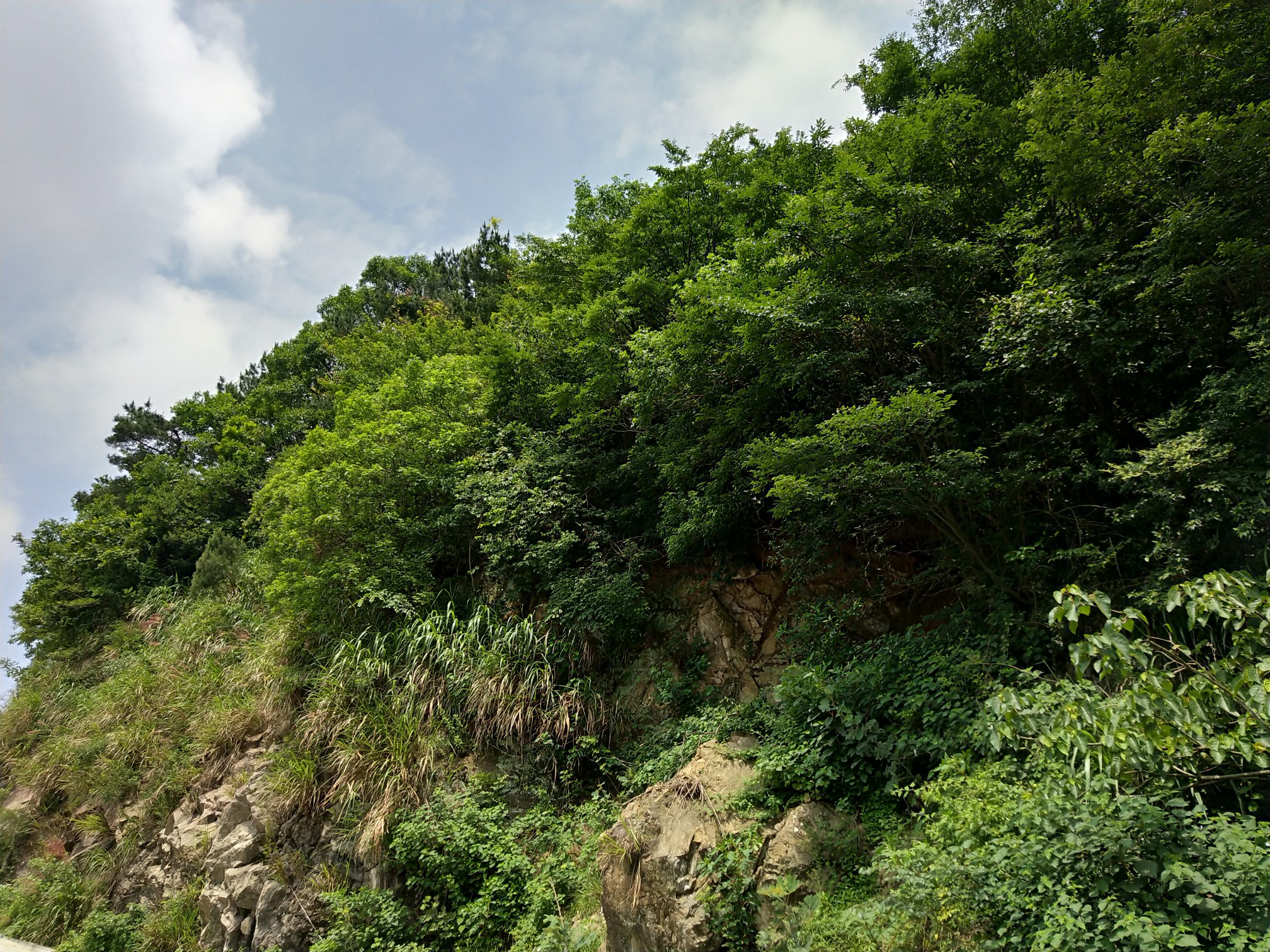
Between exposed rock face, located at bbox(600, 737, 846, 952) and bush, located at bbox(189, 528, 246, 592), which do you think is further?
bush, located at bbox(189, 528, 246, 592)

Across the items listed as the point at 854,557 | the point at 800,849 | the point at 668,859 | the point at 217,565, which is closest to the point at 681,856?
the point at 668,859

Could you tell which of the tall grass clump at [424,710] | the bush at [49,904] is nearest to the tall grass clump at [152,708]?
the bush at [49,904]

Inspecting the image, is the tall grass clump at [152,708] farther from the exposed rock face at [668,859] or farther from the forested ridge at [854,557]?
the exposed rock face at [668,859]

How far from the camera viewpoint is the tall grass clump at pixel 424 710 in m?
7.37

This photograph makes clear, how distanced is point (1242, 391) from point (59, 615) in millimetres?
24220

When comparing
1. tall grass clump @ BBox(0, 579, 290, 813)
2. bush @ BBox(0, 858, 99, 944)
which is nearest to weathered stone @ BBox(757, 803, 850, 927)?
tall grass clump @ BBox(0, 579, 290, 813)

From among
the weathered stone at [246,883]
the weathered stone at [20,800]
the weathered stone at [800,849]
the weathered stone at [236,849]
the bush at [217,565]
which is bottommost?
the weathered stone at [800,849]

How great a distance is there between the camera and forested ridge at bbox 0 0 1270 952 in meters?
3.54

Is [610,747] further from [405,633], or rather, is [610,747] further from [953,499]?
[953,499]

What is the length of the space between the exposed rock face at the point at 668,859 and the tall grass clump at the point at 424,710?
2265mm

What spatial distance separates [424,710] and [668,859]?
406cm

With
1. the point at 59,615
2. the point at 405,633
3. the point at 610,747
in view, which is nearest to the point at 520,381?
the point at 405,633

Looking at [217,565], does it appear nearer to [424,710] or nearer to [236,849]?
[236,849]

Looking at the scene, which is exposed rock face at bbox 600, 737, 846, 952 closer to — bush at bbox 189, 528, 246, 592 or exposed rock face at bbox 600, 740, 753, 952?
exposed rock face at bbox 600, 740, 753, 952
